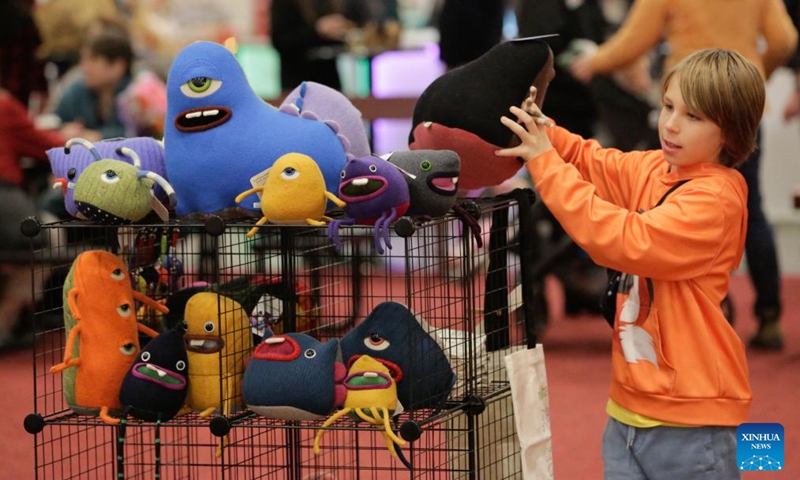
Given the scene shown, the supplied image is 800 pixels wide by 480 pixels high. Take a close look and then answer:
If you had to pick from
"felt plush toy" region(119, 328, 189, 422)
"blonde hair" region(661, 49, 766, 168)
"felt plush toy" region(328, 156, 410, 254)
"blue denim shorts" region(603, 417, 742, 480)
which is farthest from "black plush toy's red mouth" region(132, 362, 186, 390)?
"blonde hair" region(661, 49, 766, 168)

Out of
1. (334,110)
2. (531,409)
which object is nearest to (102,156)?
(334,110)

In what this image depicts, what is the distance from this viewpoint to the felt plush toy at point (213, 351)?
217 centimetres

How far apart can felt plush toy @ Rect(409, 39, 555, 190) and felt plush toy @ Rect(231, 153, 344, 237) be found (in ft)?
0.88

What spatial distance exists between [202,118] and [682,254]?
86 cm

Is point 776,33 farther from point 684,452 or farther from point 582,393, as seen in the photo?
point 684,452

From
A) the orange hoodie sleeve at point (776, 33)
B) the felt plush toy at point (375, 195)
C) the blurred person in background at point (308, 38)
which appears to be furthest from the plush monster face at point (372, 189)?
the blurred person in background at point (308, 38)

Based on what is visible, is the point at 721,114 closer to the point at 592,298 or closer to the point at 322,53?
the point at 592,298

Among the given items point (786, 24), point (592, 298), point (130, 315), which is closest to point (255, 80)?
point (592, 298)

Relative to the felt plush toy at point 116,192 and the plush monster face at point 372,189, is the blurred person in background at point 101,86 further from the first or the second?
the plush monster face at point 372,189

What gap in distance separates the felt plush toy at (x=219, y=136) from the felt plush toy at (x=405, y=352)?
0.85 feet

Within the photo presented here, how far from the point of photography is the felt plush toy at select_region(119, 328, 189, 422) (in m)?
Result: 2.12

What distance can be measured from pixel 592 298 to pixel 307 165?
2.97m

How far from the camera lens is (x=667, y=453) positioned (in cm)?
210

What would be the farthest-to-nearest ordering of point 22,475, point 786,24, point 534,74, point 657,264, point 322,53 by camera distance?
1. point 322,53
2. point 786,24
3. point 22,475
4. point 534,74
5. point 657,264
